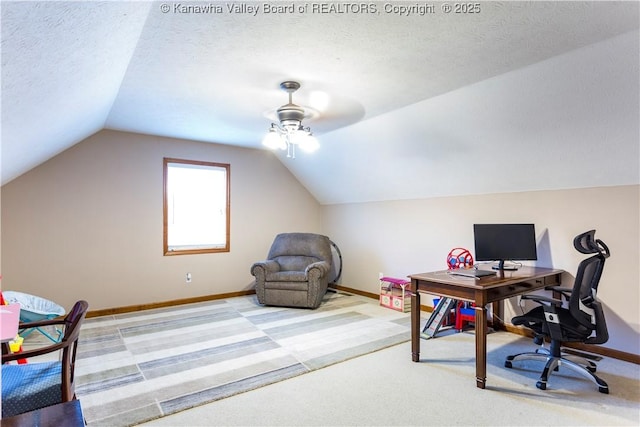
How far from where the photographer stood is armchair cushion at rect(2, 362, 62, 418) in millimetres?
1582

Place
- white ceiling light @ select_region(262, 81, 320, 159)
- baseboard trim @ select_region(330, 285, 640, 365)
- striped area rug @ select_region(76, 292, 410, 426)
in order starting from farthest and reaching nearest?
white ceiling light @ select_region(262, 81, 320, 159), baseboard trim @ select_region(330, 285, 640, 365), striped area rug @ select_region(76, 292, 410, 426)

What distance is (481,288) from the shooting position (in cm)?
263

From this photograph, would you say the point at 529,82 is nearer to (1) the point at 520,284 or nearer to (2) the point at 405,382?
(1) the point at 520,284

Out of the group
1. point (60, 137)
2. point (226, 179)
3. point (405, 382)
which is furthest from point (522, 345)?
point (60, 137)

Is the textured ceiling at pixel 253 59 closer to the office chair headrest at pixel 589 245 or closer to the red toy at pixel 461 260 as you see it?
the office chair headrest at pixel 589 245

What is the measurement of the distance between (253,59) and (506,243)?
2.82m

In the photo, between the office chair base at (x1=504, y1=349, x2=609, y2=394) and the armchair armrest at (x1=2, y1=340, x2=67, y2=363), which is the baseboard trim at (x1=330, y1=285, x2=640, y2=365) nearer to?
the office chair base at (x1=504, y1=349, x2=609, y2=394)

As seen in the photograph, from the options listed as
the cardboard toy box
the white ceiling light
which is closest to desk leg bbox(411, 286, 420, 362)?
the cardboard toy box

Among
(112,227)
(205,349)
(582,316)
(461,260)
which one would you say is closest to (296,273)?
(205,349)

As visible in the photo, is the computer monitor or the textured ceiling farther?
the computer monitor

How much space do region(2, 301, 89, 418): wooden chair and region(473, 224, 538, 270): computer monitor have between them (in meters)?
3.26

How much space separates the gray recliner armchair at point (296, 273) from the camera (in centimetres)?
484

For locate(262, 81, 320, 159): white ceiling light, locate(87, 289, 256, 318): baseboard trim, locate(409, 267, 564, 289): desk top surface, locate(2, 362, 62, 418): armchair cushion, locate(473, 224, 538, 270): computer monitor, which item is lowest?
locate(87, 289, 256, 318): baseboard trim

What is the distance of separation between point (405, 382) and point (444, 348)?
88 centimetres
